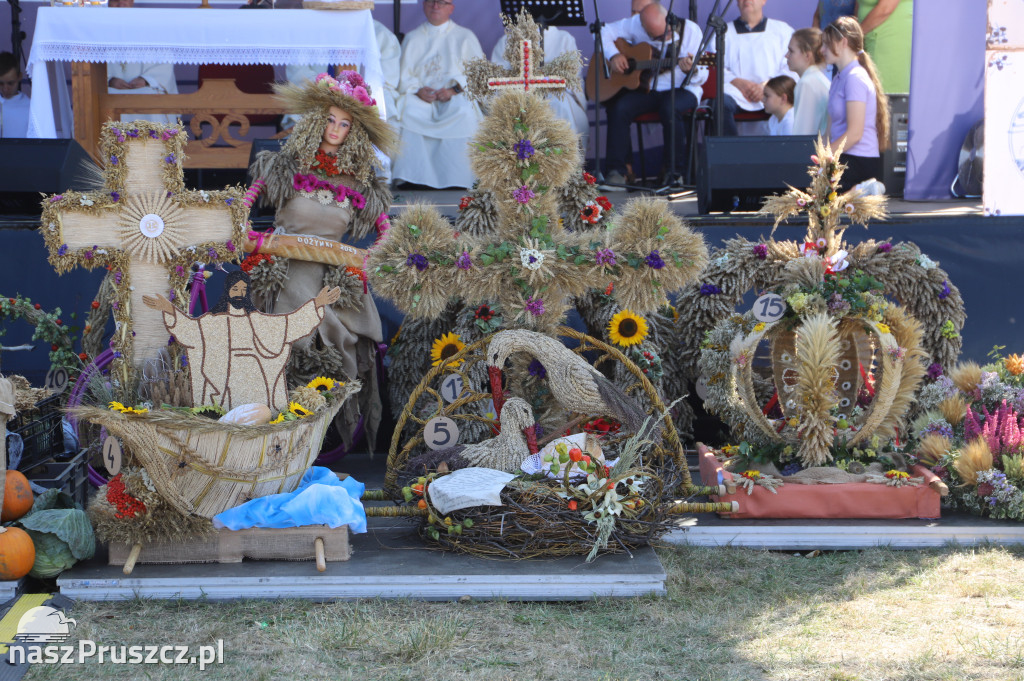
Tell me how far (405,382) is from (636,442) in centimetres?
160

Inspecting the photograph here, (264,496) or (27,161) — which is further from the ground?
(27,161)

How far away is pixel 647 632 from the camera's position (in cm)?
309

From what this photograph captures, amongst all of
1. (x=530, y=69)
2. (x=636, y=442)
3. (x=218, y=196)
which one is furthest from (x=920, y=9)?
(x=218, y=196)

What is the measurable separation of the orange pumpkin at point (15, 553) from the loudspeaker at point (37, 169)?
2.46 m

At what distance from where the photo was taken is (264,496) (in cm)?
347

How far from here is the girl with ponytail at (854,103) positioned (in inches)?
246

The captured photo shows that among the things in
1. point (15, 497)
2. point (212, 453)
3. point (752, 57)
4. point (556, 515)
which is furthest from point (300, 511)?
point (752, 57)

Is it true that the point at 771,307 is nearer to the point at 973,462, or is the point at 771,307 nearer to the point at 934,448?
the point at 934,448

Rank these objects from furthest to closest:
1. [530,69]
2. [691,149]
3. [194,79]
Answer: [194,79] < [691,149] < [530,69]

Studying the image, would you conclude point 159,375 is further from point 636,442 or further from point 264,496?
point 636,442

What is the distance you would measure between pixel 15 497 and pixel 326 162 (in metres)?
1.90

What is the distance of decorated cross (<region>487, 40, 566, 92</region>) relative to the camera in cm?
434

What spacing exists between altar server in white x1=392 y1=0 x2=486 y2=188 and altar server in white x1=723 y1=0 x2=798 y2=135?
6.44 feet

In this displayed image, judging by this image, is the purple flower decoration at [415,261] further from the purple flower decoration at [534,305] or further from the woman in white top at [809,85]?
the woman in white top at [809,85]
